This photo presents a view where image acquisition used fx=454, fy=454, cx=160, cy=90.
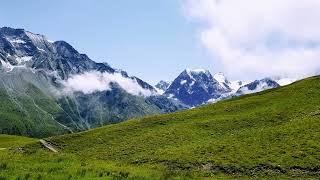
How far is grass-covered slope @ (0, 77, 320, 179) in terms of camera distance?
30406mm

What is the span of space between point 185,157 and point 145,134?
18243mm

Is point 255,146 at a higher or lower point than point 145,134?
lower

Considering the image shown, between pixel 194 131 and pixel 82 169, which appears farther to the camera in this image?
pixel 194 131

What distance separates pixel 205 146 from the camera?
5762 cm

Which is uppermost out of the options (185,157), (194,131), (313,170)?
(194,131)

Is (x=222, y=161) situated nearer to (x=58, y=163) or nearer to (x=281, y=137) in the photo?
(x=281, y=137)

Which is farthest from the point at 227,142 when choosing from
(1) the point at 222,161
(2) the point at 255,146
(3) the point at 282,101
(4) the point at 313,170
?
(3) the point at 282,101

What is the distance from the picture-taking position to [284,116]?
231 feet

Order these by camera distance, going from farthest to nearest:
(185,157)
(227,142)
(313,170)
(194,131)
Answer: (194,131)
(227,142)
(185,157)
(313,170)

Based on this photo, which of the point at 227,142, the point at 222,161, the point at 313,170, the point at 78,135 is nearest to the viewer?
the point at 313,170

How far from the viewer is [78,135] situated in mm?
76250

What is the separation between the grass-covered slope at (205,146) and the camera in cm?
3041

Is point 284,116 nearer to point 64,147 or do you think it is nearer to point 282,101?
point 282,101

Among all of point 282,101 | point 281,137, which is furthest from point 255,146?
point 282,101
